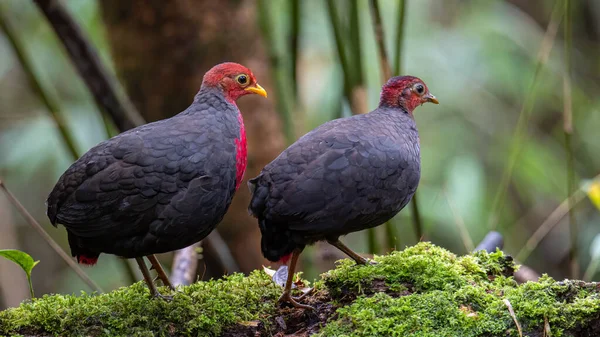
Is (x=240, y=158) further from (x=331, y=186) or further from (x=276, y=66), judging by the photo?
(x=276, y=66)

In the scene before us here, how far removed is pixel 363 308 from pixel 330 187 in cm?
55

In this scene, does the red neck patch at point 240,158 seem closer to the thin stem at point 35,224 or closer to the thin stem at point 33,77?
the thin stem at point 35,224

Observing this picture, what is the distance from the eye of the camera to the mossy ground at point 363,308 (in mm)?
2840

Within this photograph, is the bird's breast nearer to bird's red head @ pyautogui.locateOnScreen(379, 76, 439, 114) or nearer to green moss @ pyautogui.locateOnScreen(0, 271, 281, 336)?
green moss @ pyautogui.locateOnScreen(0, 271, 281, 336)

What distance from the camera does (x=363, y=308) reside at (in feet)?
9.83

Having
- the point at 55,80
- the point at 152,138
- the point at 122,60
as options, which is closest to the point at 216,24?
the point at 122,60

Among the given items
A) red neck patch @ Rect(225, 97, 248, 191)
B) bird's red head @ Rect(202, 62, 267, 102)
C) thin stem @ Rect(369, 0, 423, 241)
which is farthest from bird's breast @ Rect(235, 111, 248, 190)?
thin stem @ Rect(369, 0, 423, 241)

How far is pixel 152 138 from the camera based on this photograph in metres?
3.09

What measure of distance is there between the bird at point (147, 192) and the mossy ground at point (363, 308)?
30 cm

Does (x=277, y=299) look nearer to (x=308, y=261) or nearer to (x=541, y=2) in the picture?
(x=308, y=261)

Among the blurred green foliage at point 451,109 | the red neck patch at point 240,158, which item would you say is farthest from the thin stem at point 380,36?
the blurred green foliage at point 451,109

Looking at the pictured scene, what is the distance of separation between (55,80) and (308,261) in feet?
15.8

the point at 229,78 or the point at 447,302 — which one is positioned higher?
the point at 229,78

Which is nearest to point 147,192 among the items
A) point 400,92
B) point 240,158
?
point 240,158
